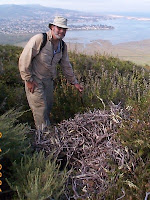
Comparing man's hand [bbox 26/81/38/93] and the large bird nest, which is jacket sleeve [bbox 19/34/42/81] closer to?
man's hand [bbox 26/81/38/93]

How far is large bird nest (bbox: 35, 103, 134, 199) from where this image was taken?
9.06ft

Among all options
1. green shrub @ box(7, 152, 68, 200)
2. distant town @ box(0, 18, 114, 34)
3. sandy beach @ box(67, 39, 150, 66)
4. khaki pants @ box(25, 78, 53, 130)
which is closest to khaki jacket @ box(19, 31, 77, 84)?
khaki pants @ box(25, 78, 53, 130)

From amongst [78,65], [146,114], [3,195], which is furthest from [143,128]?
[78,65]

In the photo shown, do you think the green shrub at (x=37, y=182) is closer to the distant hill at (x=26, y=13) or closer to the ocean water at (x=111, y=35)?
the ocean water at (x=111, y=35)

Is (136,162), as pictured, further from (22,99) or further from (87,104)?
(22,99)

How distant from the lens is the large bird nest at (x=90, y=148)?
2.76 meters

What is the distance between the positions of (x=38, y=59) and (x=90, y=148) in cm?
166

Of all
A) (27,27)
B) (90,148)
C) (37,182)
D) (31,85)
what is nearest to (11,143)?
(37,182)

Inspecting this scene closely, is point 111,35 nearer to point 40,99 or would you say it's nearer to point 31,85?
point 40,99

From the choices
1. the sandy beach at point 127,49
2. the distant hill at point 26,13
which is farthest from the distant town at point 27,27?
the distant hill at point 26,13

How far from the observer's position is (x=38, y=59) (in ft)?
13.3

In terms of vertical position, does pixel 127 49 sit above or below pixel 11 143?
below

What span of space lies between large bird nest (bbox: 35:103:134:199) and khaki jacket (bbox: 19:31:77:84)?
1.03 metres

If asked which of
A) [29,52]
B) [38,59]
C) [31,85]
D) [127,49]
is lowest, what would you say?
[127,49]
